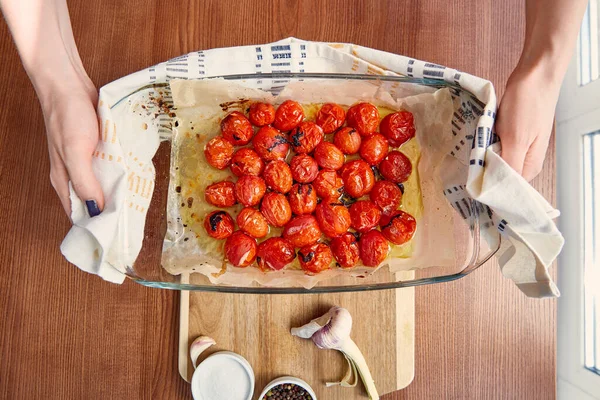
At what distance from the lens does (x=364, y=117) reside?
1.04 meters

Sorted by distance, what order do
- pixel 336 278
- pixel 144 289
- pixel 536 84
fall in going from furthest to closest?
pixel 144 289
pixel 336 278
pixel 536 84

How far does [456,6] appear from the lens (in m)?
1.15

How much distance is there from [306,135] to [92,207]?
0.48m

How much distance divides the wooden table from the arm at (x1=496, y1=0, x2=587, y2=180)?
268 millimetres

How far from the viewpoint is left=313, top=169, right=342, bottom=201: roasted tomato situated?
107cm

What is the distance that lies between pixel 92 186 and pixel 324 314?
1.92ft

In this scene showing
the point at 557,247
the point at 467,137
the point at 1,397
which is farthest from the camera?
the point at 1,397

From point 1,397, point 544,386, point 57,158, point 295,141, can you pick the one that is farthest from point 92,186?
point 544,386

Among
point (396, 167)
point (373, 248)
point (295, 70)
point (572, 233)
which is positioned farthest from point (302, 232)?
point (572, 233)

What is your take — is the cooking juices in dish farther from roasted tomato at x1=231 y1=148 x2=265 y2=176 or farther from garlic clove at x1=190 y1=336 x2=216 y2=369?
garlic clove at x1=190 y1=336 x2=216 y2=369

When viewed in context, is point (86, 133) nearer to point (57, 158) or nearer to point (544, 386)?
point (57, 158)

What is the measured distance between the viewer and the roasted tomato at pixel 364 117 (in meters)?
1.04

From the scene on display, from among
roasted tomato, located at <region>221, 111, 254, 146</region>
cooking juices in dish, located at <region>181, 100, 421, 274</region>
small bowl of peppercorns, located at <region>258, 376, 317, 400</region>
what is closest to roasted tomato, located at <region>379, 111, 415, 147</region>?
cooking juices in dish, located at <region>181, 100, 421, 274</region>

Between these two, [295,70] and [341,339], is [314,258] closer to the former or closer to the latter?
[341,339]
